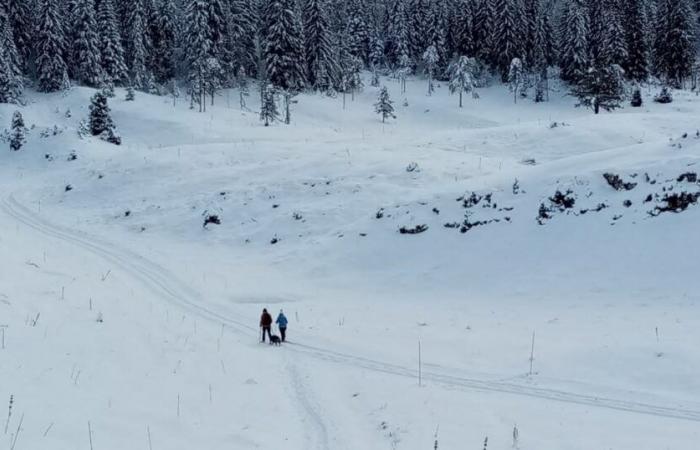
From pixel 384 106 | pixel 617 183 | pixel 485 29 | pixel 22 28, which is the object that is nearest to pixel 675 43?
pixel 485 29

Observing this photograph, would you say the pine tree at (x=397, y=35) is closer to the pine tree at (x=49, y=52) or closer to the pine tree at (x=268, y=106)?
the pine tree at (x=268, y=106)

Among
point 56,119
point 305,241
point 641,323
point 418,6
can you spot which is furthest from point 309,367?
point 418,6

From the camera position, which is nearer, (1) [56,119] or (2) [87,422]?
(2) [87,422]

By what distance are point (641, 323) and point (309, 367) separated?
10170 mm

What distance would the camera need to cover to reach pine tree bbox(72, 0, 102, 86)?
236 ft

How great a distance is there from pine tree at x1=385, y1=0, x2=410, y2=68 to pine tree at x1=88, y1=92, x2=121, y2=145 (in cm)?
5785

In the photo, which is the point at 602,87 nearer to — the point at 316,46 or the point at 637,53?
the point at 637,53

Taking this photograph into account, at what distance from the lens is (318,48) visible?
82.1 metres

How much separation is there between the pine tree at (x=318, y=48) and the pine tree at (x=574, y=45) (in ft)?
120

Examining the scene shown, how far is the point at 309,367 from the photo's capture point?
50.2 ft

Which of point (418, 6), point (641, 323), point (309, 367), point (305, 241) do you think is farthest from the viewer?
point (418, 6)

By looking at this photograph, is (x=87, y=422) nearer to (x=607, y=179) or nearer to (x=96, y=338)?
(x=96, y=338)

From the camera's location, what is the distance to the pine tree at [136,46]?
77062 millimetres

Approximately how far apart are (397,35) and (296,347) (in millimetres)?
92575
